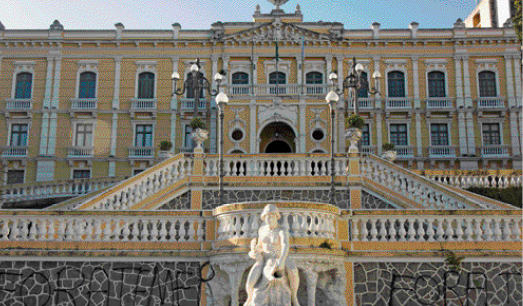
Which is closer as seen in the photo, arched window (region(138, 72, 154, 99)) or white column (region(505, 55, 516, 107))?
white column (region(505, 55, 516, 107))

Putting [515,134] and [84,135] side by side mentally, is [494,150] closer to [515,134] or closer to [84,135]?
[515,134]

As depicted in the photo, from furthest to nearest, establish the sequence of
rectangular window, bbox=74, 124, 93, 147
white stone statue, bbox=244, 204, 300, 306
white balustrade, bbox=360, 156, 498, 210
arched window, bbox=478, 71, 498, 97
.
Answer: arched window, bbox=478, 71, 498, 97 < rectangular window, bbox=74, 124, 93, 147 < white balustrade, bbox=360, 156, 498, 210 < white stone statue, bbox=244, 204, 300, 306

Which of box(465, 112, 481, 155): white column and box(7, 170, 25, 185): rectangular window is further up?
box(465, 112, 481, 155): white column

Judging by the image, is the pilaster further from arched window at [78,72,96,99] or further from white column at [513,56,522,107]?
arched window at [78,72,96,99]

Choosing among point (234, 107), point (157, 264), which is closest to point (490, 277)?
point (157, 264)

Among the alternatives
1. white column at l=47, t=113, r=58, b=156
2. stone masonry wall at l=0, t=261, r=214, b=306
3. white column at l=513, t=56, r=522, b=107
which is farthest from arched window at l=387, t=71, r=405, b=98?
stone masonry wall at l=0, t=261, r=214, b=306

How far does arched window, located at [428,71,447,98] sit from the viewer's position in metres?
34.0

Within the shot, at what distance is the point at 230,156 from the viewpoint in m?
17.4

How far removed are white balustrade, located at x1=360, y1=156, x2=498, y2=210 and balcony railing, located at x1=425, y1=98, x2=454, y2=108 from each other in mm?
17589

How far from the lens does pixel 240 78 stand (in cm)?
3406

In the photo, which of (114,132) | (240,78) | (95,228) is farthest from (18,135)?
(95,228)

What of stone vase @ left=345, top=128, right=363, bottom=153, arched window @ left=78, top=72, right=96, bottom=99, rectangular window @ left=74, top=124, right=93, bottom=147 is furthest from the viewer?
arched window @ left=78, top=72, right=96, bottom=99

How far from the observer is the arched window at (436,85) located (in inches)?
1340

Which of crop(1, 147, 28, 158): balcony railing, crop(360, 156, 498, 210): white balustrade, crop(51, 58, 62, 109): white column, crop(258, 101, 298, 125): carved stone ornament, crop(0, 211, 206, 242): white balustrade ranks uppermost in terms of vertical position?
crop(51, 58, 62, 109): white column
